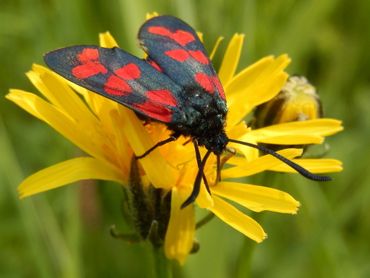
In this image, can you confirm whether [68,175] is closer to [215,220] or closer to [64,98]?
[64,98]

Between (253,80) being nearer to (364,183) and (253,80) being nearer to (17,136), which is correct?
(364,183)

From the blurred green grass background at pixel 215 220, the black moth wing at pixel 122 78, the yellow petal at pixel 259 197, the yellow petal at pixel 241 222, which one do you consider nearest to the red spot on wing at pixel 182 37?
the black moth wing at pixel 122 78

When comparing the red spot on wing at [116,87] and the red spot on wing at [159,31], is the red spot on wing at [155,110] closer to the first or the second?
the red spot on wing at [116,87]

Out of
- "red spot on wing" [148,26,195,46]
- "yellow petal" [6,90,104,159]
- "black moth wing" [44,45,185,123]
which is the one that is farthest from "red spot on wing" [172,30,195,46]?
"yellow petal" [6,90,104,159]

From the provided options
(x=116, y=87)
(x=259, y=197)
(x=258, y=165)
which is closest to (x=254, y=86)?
(x=258, y=165)

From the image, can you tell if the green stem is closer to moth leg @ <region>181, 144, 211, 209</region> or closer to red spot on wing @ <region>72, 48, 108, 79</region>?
moth leg @ <region>181, 144, 211, 209</region>

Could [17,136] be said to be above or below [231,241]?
above

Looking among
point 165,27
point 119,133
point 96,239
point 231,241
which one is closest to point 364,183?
point 231,241
